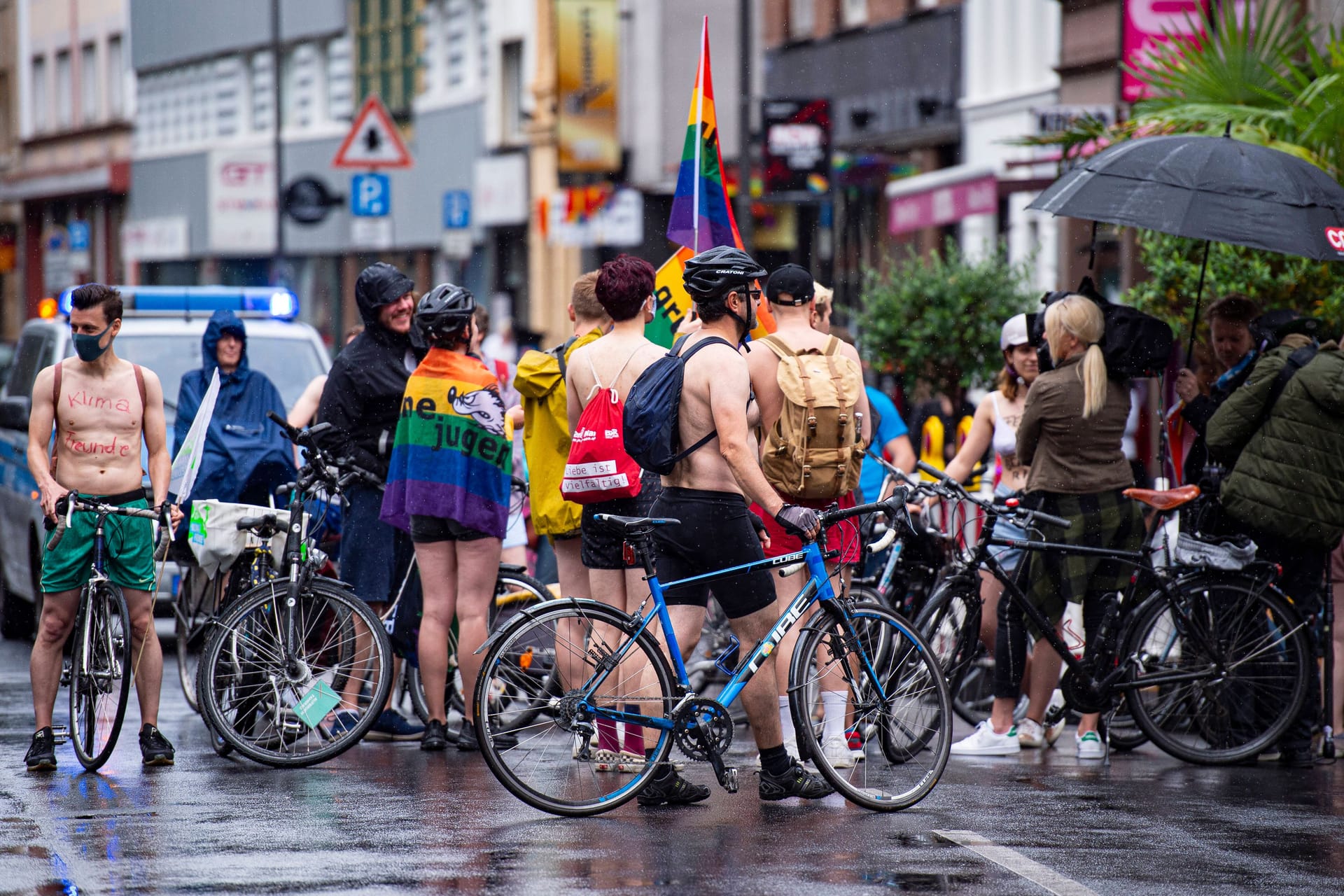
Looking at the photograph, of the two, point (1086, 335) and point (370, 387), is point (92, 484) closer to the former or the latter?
point (370, 387)

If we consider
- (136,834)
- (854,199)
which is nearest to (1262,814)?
(136,834)

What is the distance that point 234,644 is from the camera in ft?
28.6

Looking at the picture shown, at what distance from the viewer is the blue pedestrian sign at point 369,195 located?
20766 mm

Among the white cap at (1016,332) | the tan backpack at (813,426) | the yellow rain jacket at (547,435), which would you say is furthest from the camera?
the white cap at (1016,332)

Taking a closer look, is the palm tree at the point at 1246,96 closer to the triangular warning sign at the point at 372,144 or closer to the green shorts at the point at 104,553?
the green shorts at the point at 104,553

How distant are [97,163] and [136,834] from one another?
51540mm

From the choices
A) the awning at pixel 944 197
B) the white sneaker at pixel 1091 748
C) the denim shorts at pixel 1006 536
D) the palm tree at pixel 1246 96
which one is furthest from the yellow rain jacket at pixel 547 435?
the awning at pixel 944 197

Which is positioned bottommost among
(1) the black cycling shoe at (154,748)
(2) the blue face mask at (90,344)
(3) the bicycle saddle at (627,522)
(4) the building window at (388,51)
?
(1) the black cycling shoe at (154,748)

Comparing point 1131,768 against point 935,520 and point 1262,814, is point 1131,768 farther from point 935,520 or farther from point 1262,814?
point 935,520

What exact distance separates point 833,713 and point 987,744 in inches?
75.5

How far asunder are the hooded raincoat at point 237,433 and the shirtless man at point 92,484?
130 centimetres

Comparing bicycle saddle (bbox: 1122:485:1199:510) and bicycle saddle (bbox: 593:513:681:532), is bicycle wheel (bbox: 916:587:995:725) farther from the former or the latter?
bicycle saddle (bbox: 593:513:681:532)

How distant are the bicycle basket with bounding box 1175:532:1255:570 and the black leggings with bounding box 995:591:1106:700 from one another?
400 millimetres

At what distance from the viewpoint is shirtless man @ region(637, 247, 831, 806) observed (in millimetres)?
7344
